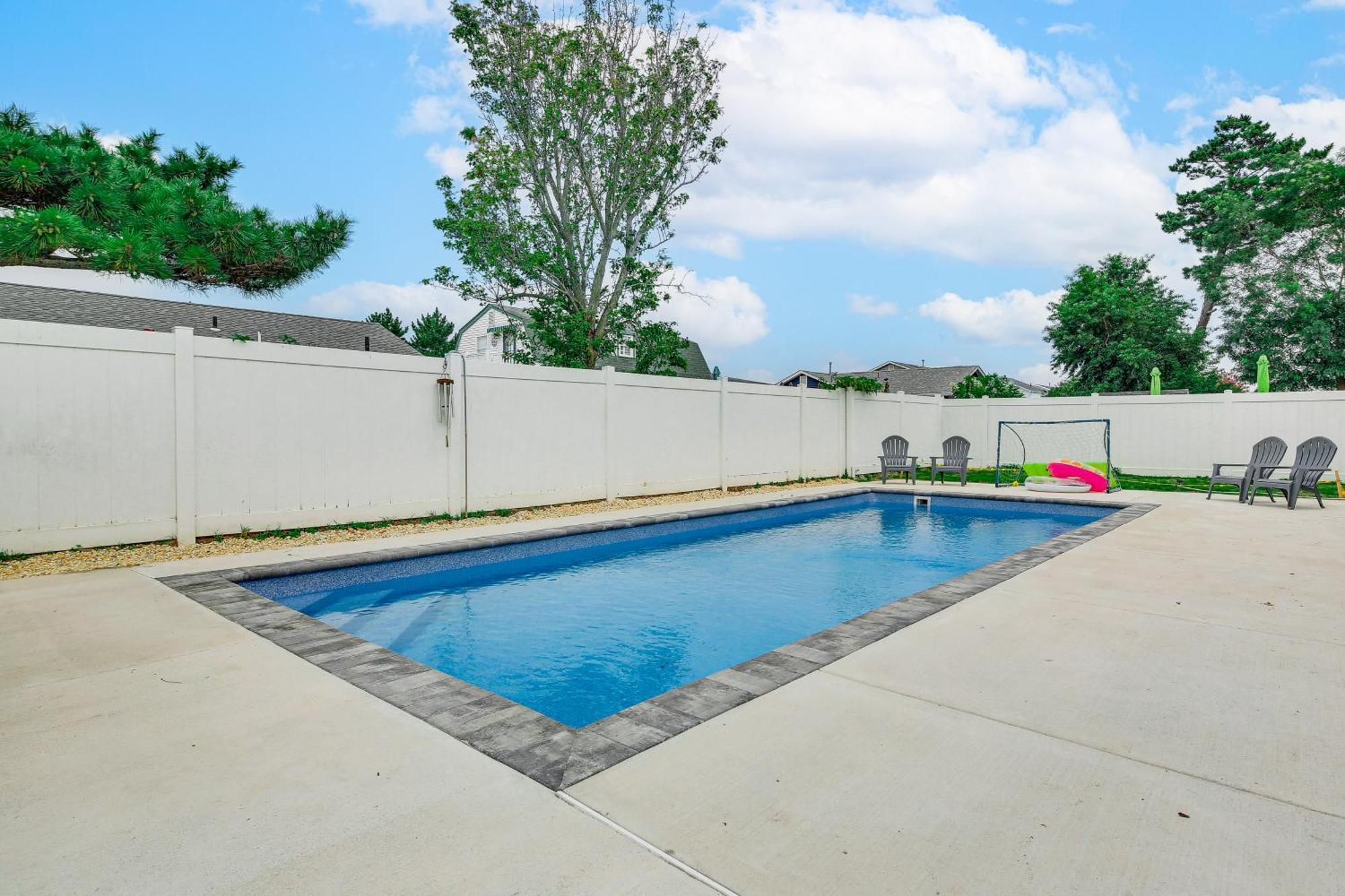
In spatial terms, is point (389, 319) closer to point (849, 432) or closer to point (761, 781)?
point (849, 432)

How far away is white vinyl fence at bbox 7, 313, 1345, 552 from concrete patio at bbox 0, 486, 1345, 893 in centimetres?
253

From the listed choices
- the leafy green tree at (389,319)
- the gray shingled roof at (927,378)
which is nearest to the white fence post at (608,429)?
the gray shingled roof at (927,378)

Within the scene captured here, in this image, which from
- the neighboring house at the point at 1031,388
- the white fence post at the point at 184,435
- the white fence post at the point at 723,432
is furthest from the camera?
the neighboring house at the point at 1031,388

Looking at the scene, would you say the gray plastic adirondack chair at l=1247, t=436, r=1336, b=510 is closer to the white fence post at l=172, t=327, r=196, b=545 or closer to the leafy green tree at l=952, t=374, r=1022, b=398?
the leafy green tree at l=952, t=374, r=1022, b=398

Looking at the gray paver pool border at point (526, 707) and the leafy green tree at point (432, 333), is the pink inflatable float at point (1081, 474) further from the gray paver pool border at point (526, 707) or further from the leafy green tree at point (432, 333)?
the leafy green tree at point (432, 333)

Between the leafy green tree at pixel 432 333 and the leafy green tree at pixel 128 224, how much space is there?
935 inches

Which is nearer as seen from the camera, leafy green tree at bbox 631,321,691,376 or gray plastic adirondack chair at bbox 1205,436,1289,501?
gray plastic adirondack chair at bbox 1205,436,1289,501

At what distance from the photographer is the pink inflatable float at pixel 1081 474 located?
36.6 feet

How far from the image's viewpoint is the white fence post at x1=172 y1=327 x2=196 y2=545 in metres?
5.93

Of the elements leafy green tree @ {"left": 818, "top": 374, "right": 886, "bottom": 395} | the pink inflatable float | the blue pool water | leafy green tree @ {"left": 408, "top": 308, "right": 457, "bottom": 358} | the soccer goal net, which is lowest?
the blue pool water

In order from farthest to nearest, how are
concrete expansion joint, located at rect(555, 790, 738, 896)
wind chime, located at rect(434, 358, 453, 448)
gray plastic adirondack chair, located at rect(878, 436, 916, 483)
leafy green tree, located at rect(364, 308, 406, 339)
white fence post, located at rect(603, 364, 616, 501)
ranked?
leafy green tree, located at rect(364, 308, 406, 339), gray plastic adirondack chair, located at rect(878, 436, 916, 483), white fence post, located at rect(603, 364, 616, 501), wind chime, located at rect(434, 358, 453, 448), concrete expansion joint, located at rect(555, 790, 738, 896)

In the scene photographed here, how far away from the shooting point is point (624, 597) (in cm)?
541

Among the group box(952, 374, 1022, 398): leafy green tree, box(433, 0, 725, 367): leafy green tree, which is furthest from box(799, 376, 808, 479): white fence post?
box(952, 374, 1022, 398): leafy green tree

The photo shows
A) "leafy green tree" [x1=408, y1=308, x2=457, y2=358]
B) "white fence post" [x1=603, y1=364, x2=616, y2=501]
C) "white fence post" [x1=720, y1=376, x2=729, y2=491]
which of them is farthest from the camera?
"leafy green tree" [x1=408, y1=308, x2=457, y2=358]
